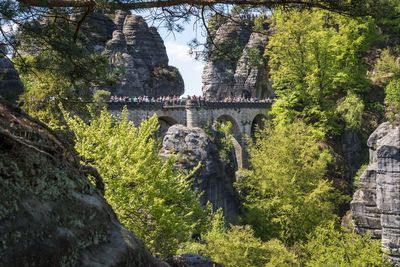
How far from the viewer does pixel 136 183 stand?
1332cm

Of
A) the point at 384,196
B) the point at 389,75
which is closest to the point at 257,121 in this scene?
the point at 389,75

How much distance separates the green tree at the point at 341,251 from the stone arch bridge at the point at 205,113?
11496 mm

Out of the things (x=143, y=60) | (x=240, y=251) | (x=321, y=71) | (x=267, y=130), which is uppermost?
(x=143, y=60)

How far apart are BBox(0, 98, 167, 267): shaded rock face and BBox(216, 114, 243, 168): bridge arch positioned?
102 ft

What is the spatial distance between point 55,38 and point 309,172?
18015mm

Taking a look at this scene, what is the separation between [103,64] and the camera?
873 centimetres

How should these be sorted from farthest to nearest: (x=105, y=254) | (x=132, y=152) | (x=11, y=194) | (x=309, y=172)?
1. (x=309, y=172)
2. (x=132, y=152)
3. (x=105, y=254)
4. (x=11, y=194)

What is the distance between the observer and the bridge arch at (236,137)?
1419 inches

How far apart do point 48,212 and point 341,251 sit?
16892 mm

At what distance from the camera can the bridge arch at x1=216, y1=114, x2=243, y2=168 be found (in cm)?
3605

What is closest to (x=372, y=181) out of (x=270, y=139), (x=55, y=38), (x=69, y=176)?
(x=270, y=139)

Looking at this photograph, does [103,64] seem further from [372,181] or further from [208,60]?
[372,181]

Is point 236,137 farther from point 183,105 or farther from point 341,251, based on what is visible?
point 341,251

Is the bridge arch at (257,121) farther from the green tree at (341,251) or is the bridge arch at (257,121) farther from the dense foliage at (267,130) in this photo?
the green tree at (341,251)
